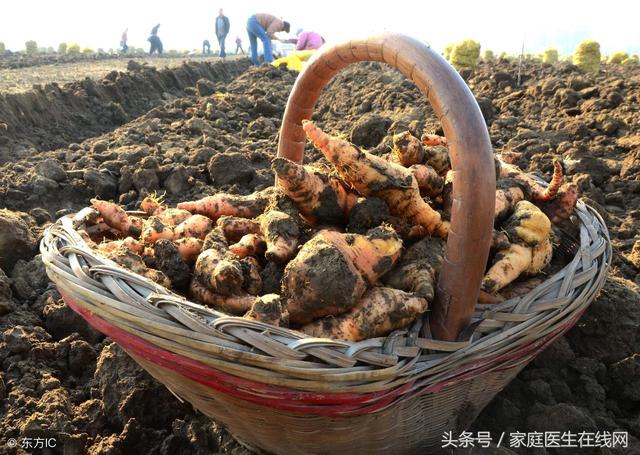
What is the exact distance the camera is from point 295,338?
1.25m

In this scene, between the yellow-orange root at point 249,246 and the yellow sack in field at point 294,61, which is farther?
the yellow sack in field at point 294,61

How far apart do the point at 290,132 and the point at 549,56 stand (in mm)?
15559

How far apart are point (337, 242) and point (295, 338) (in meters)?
0.41

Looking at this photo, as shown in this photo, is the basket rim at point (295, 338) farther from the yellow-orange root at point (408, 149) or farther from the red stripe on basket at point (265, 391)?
the yellow-orange root at point (408, 149)

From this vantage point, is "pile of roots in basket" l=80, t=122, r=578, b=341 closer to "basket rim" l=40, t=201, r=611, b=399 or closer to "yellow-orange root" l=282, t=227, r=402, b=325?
"yellow-orange root" l=282, t=227, r=402, b=325

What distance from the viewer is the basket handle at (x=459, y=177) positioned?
1.29 meters

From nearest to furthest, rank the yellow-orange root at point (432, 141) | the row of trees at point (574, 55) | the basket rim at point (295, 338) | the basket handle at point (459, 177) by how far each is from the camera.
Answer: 1. the basket rim at point (295, 338)
2. the basket handle at point (459, 177)
3. the yellow-orange root at point (432, 141)
4. the row of trees at point (574, 55)

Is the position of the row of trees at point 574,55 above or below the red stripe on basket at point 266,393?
above

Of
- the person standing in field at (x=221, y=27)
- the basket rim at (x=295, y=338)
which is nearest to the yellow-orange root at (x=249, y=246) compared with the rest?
the basket rim at (x=295, y=338)

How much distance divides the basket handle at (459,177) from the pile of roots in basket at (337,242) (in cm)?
10

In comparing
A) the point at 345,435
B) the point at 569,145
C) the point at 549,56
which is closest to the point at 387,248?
the point at 345,435

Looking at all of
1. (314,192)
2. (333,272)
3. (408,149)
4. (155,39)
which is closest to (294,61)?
(408,149)

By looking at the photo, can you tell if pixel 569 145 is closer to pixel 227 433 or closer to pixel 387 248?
pixel 387 248

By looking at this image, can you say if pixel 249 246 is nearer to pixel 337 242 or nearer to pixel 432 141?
pixel 337 242
